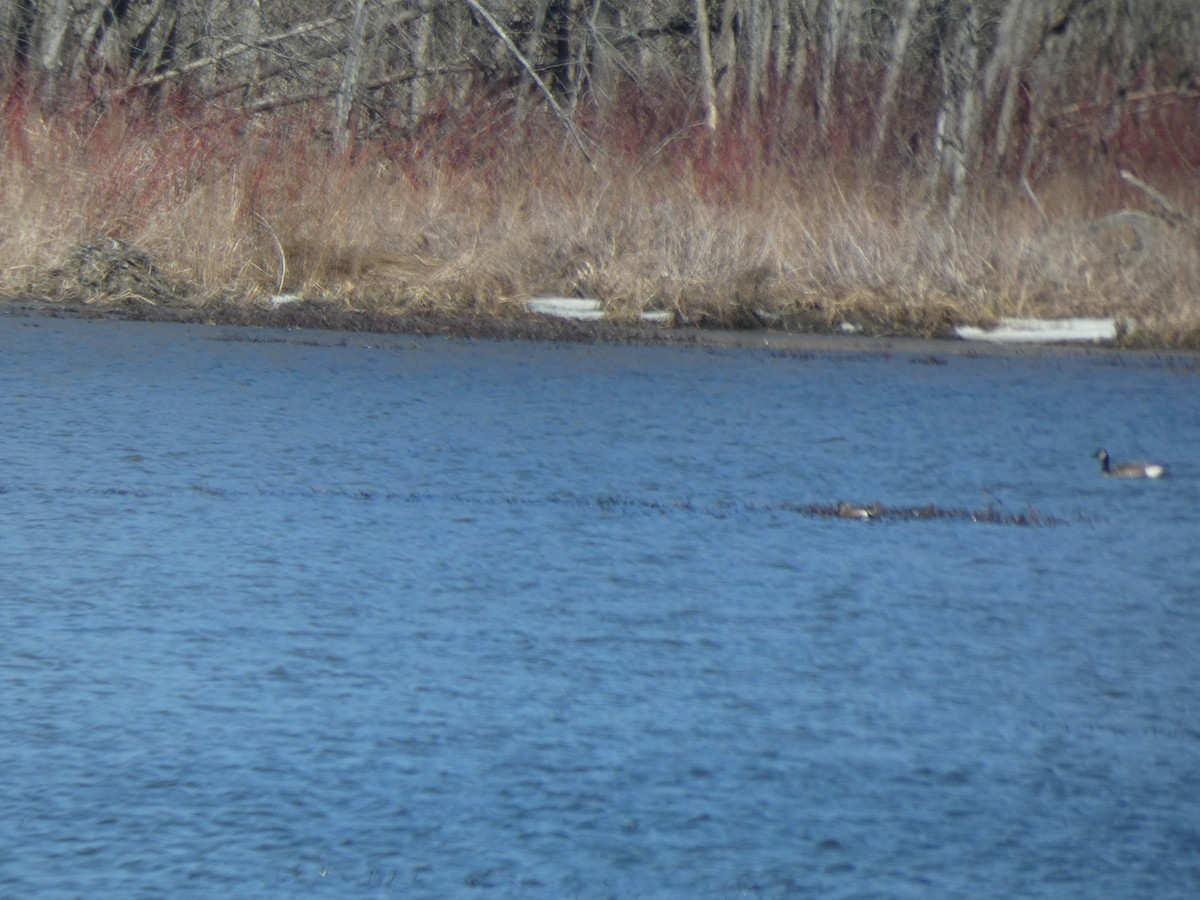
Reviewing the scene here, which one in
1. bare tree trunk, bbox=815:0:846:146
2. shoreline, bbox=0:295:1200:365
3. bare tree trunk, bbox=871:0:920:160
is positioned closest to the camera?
shoreline, bbox=0:295:1200:365

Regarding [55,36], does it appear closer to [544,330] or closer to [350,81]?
[350,81]

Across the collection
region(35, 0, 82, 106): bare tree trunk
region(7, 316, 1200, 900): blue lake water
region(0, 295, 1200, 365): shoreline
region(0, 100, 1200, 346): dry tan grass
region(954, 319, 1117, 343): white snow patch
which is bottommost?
region(7, 316, 1200, 900): blue lake water

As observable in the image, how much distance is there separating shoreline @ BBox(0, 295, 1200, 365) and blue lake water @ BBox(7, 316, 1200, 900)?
8.48 feet

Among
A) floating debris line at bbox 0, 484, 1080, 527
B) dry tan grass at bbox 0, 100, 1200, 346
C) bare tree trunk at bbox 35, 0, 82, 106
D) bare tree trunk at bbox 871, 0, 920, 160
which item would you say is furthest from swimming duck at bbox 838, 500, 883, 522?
bare tree trunk at bbox 35, 0, 82, 106

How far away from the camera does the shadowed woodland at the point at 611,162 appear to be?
10.4 metres

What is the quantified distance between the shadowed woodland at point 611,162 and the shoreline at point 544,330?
29cm

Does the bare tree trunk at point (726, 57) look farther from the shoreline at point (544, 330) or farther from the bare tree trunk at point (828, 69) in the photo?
the shoreline at point (544, 330)

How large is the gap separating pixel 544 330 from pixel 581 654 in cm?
589

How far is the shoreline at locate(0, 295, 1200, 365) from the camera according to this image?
30.2 ft

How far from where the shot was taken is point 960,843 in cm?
271

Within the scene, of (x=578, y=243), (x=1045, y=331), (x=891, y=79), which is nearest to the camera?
(x=1045, y=331)

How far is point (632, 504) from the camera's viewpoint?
5.02 meters

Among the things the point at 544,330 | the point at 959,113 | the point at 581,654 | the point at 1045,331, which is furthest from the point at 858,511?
the point at 959,113

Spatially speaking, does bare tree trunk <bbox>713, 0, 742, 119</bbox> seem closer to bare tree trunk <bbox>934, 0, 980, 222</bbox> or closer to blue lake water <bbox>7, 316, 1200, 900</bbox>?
bare tree trunk <bbox>934, 0, 980, 222</bbox>
